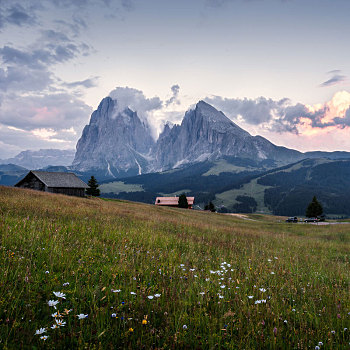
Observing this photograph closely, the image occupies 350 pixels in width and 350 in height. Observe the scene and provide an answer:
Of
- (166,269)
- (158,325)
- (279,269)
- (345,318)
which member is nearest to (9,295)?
(158,325)

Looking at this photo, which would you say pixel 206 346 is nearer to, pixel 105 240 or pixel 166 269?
pixel 166 269

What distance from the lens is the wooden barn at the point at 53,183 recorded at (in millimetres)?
59281

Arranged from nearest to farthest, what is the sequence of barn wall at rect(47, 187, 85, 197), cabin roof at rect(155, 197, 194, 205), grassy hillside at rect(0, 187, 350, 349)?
grassy hillside at rect(0, 187, 350, 349)
barn wall at rect(47, 187, 85, 197)
cabin roof at rect(155, 197, 194, 205)

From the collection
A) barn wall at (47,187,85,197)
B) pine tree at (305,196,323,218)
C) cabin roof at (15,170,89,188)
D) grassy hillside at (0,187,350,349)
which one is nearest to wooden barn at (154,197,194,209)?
pine tree at (305,196,323,218)

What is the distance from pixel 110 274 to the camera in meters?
4.47

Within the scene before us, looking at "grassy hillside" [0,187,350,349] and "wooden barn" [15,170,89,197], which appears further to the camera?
"wooden barn" [15,170,89,197]


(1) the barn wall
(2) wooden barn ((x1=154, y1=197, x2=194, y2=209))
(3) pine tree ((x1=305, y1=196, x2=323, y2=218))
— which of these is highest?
(1) the barn wall

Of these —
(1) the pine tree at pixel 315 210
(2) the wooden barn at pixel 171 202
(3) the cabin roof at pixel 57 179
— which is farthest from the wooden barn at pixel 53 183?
(1) the pine tree at pixel 315 210

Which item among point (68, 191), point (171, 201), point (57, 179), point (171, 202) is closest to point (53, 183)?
point (57, 179)

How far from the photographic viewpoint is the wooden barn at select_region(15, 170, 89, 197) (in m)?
59.3

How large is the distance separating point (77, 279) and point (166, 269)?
2.15 metres

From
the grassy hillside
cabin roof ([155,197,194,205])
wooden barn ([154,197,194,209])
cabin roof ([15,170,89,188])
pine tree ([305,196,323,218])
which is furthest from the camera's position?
cabin roof ([155,197,194,205])

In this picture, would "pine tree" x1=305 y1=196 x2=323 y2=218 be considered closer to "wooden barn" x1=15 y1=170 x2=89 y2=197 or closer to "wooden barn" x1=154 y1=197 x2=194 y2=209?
"wooden barn" x1=154 y1=197 x2=194 y2=209

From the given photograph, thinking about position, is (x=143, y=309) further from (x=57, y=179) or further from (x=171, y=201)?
(x=171, y=201)
